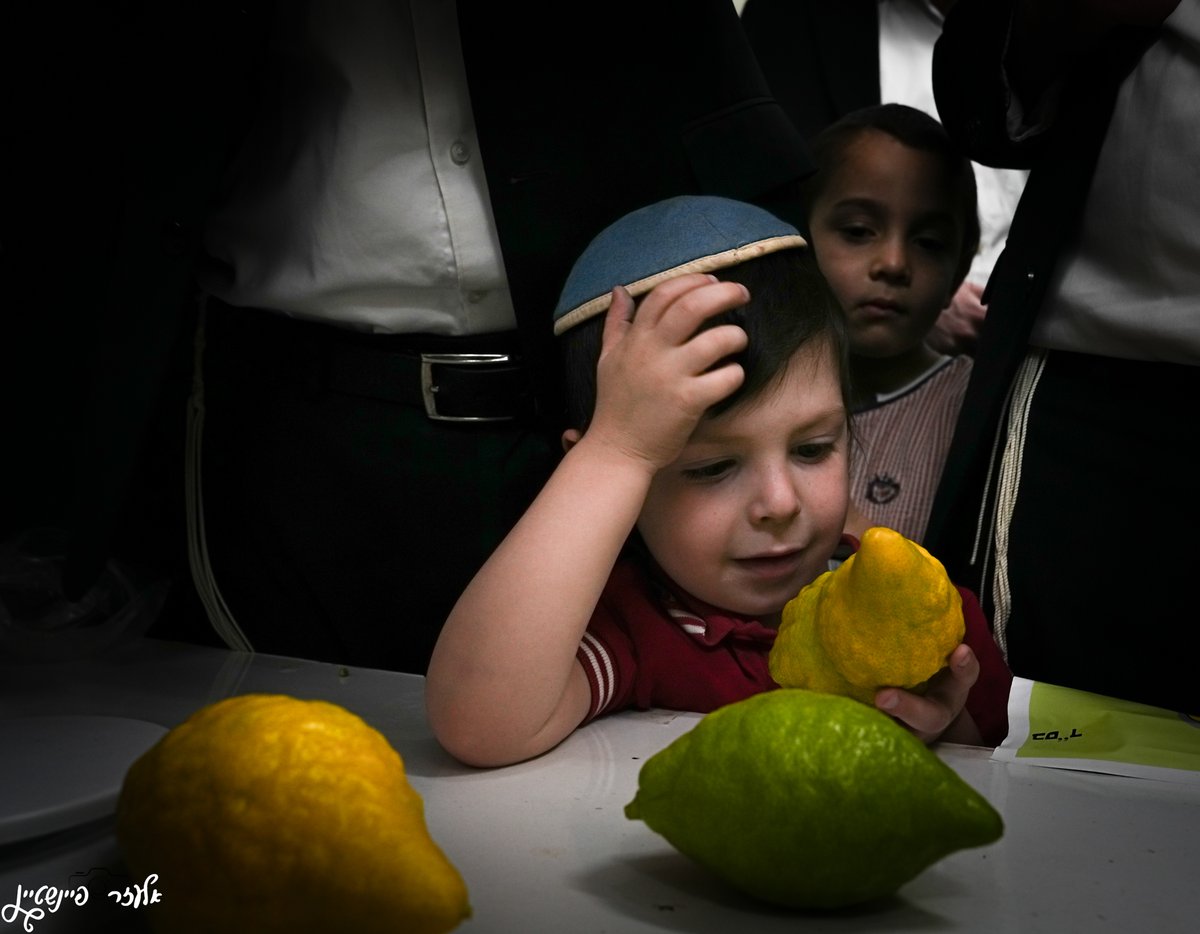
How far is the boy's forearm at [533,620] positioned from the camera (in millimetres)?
746

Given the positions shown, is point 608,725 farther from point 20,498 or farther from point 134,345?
point 20,498

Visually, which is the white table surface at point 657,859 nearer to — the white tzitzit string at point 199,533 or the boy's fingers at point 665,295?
the white tzitzit string at point 199,533

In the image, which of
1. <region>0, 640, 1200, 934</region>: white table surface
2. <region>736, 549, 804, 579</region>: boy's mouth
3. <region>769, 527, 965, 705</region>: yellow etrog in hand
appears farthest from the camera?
<region>736, 549, 804, 579</region>: boy's mouth

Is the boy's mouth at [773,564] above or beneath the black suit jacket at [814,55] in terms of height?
beneath

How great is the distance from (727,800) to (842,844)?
0.05m

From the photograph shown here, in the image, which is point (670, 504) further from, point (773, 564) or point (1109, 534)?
point (1109, 534)

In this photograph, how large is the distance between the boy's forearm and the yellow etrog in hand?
0.49 ft

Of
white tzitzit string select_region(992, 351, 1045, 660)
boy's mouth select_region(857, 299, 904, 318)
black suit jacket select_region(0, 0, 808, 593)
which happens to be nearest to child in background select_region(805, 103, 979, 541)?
boy's mouth select_region(857, 299, 904, 318)

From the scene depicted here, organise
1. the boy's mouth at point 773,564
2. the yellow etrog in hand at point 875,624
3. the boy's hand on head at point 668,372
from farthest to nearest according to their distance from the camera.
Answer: the boy's mouth at point 773,564
the boy's hand on head at point 668,372
the yellow etrog in hand at point 875,624

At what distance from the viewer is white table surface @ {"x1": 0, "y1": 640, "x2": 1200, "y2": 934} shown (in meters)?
0.52

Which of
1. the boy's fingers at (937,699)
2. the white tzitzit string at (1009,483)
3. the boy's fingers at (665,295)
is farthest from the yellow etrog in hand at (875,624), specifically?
the white tzitzit string at (1009,483)

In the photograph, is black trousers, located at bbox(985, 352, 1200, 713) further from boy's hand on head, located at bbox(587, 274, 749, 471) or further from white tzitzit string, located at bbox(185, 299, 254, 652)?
white tzitzit string, located at bbox(185, 299, 254, 652)

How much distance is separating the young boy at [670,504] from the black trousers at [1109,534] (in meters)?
0.21

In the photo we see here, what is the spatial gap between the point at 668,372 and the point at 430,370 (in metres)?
0.27
